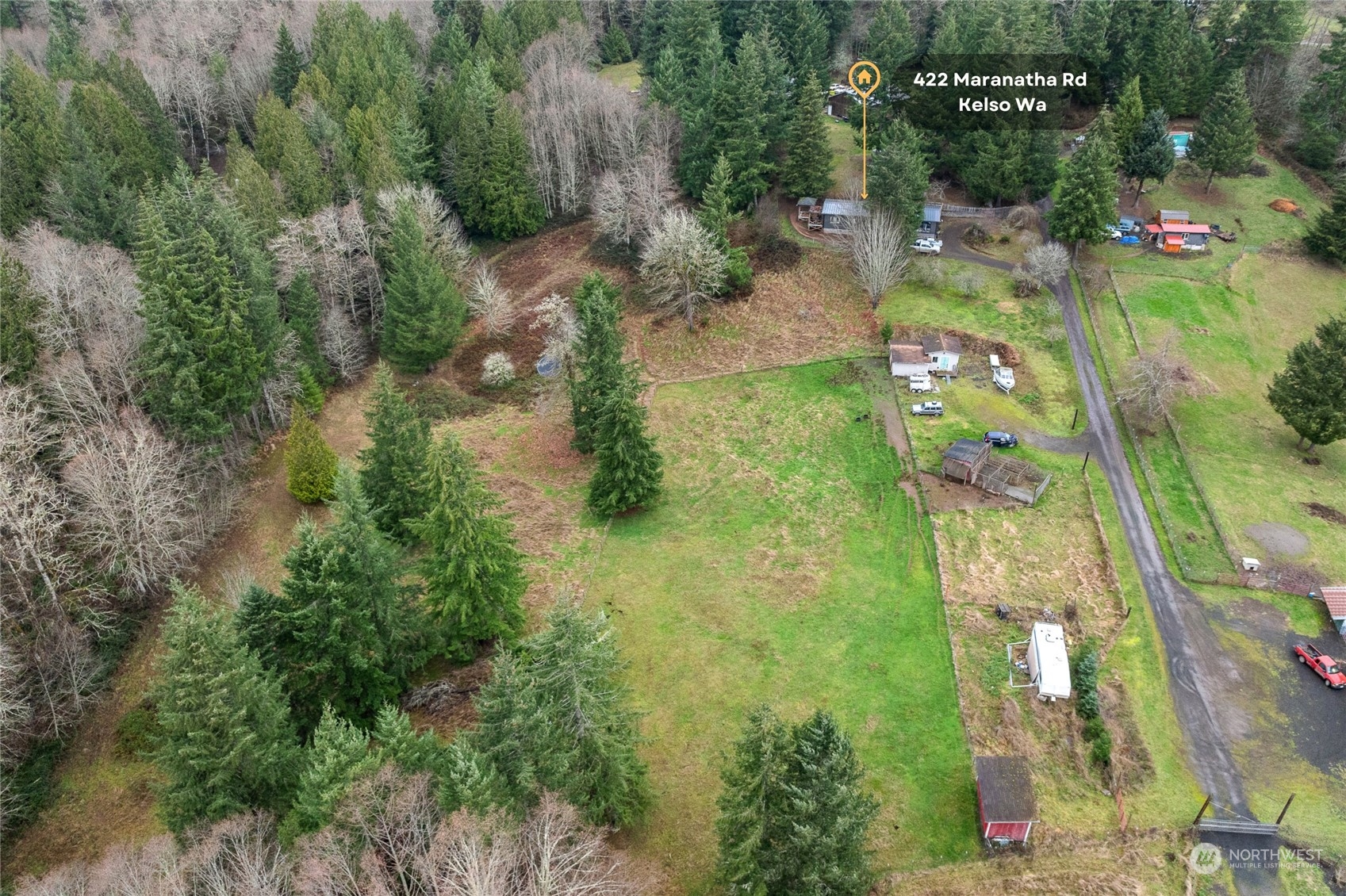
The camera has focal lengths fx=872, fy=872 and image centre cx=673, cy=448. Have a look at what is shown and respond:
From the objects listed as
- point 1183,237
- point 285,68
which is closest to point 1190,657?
point 1183,237

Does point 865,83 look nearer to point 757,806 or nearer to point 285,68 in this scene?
point 285,68

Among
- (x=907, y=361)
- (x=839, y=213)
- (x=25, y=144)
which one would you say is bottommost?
(x=907, y=361)

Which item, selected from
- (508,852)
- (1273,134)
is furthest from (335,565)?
(1273,134)

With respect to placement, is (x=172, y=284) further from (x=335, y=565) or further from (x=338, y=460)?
(x=335, y=565)

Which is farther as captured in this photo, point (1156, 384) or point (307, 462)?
point (1156, 384)

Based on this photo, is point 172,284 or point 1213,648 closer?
point 1213,648

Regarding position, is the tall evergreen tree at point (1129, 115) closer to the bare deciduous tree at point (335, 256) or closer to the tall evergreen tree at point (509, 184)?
the tall evergreen tree at point (509, 184)

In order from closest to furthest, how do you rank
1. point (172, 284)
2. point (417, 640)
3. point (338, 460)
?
point (417, 640) < point (172, 284) < point (338, 460)
